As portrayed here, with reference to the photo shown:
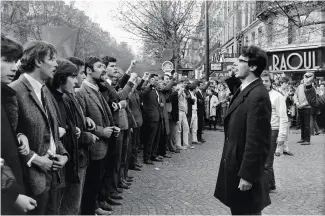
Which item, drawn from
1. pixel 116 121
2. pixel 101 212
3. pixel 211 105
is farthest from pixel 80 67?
pixel 211 105

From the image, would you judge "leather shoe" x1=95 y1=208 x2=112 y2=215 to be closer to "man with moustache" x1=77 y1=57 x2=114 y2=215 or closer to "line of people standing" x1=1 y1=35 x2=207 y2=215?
"line of people standing" x1=1 y1=35 x2=207 y2=215

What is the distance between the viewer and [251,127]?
339 cm

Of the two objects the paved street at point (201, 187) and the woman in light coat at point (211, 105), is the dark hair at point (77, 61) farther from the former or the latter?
the woman in light coat at point (211, 105)

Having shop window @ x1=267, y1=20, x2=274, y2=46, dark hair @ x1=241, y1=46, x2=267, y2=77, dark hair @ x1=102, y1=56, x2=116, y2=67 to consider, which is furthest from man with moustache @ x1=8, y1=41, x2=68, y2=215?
shop window @ x1=267, y1=20, x2=274, y2=46

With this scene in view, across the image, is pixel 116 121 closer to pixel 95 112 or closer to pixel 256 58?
pixel 95 112

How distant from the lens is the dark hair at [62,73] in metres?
3.84

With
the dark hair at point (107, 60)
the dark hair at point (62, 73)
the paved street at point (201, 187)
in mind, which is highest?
the dark hair at point (107, 60)

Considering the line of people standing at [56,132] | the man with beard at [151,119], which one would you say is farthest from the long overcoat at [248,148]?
the man with beard at [151,119]

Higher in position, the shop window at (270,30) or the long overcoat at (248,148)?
the shop window at (270,30)

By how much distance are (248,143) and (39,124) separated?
69.4 inches

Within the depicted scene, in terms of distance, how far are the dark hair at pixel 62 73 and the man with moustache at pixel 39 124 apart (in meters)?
0.33

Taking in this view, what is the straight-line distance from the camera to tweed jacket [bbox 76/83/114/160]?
4629mm

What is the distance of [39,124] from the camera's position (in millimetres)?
3008

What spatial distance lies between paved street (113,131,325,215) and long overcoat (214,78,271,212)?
6.16 feet
